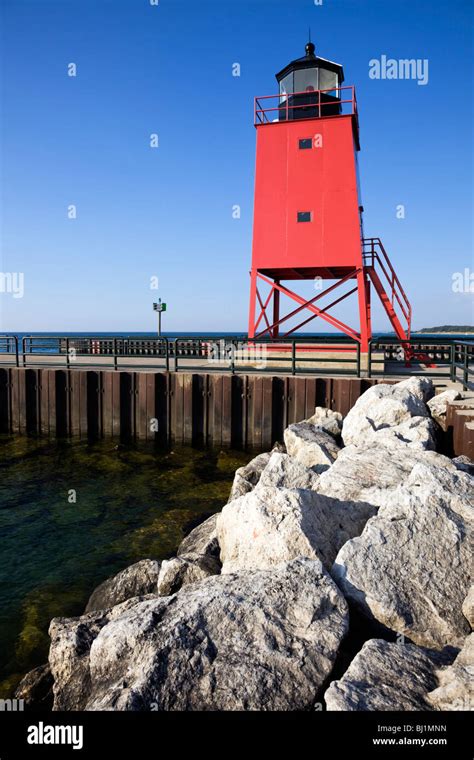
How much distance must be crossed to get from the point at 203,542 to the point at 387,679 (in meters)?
3.32

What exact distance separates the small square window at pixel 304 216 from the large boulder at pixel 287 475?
449 inches

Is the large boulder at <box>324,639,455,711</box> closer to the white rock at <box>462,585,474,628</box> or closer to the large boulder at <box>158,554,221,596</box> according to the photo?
the white rock at <box>462,585,474,628</box>

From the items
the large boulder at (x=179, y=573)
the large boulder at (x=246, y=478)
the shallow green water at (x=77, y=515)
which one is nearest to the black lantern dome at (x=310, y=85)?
the shallow green water at (x=77, y=515)

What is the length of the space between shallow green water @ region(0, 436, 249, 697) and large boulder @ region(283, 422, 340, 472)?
5.45ft

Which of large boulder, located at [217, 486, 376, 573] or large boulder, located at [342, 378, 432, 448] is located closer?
large boulder, located at [217, 486, 376, 573]

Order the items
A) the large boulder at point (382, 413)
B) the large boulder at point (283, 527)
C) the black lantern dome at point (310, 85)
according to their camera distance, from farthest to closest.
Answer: the black lantern dome at point (310, 85)
the large boulder at point (382, 413)
the large boulder at point (283, 527)

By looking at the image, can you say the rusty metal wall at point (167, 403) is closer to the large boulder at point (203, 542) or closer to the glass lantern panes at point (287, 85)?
the large boulder at point (203, 542)

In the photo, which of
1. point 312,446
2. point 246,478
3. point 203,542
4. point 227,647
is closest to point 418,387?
point 312,446

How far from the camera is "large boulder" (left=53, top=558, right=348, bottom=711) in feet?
10.2

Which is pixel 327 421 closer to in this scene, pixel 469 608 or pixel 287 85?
pixel 469 608

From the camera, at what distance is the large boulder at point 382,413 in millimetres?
8734

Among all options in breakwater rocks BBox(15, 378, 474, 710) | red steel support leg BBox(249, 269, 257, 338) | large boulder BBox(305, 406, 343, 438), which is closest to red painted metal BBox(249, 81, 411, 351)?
red steel support leg BBox(249, 269, 257, 338)

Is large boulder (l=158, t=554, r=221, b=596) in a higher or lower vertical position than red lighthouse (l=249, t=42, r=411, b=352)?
lower

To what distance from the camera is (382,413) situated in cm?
911
